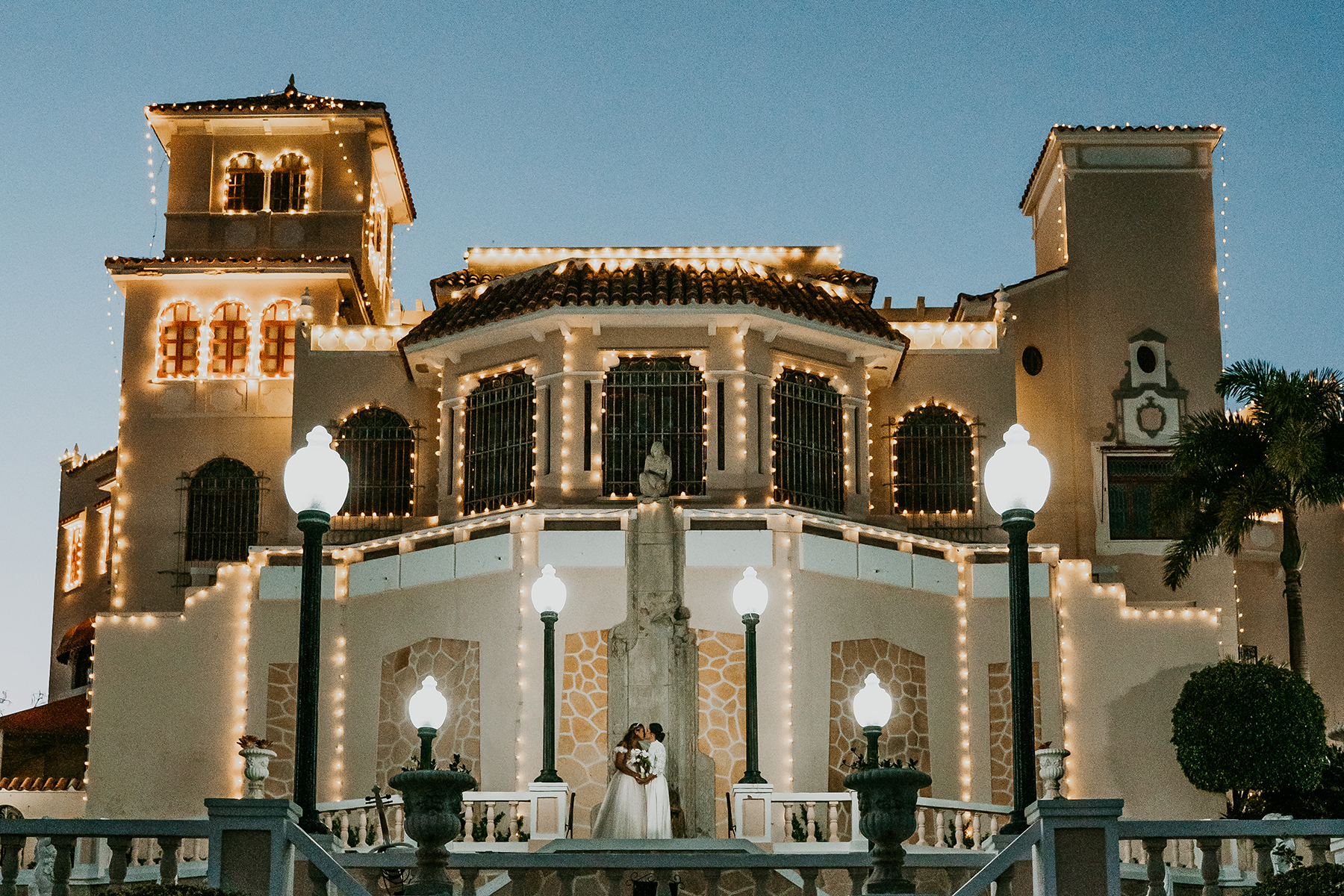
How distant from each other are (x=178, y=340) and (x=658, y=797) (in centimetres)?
1746

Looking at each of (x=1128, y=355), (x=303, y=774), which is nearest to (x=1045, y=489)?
(x=303, y=774)

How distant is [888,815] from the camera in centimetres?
1351

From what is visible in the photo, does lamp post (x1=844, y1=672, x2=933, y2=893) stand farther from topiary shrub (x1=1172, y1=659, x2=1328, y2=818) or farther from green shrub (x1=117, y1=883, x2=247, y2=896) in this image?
topiary shrub (x1=1172, y1=659, x2=1328, y2=818)

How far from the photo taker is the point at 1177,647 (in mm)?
29734

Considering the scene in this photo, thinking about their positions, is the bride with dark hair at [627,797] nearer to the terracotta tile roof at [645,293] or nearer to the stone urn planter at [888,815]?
the stone urn planter at [888,815]

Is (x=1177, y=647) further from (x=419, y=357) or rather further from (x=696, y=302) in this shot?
(x=419, y=357)

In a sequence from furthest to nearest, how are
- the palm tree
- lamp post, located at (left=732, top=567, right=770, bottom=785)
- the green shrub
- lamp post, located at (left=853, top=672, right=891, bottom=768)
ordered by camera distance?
the palm tree, lamp post, located at (left=732, top=567, right=770, bottom=785), lamp post, located at (left=853, top=672, right=891, bottom=768), the green shrub

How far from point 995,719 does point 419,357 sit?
38.7 feet

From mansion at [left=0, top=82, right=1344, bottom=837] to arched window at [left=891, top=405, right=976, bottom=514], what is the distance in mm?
64

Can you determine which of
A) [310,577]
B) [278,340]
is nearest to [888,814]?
[310,577]

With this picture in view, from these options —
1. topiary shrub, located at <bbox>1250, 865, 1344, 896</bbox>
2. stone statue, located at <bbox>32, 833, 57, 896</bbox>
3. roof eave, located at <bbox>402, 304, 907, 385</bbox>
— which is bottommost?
stone statue, located at <bbox>32, 833, 57, 896</bbox>

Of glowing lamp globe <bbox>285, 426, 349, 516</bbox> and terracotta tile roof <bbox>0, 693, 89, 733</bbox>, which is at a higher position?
glowing lamp globe <bbox>285, 426, 349, 516</bbox>

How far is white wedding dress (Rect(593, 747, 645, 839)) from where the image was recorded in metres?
22.0

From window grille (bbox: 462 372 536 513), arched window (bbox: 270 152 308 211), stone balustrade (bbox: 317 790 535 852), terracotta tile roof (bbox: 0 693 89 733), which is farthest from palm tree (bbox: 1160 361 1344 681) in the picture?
terracotta tile roof (bbox: 0 693 89 733)
